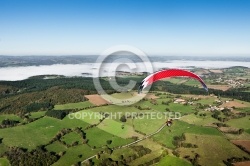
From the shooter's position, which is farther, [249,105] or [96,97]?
[96,97]

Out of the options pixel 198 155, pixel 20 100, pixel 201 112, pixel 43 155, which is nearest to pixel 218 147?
pixel 198 155

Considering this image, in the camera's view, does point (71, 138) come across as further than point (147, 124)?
No

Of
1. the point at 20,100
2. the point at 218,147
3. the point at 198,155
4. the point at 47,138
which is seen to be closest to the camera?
the point at 198,155

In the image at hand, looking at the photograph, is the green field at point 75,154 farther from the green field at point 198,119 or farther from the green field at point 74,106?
the green field at point 74,106

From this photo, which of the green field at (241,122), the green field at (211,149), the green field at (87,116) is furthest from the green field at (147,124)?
the green field at (241,122)

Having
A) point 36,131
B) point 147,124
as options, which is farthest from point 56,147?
point 147,124

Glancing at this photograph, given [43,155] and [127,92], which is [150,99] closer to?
[127,92]

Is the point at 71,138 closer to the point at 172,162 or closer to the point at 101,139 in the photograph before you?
the point at 101,139
